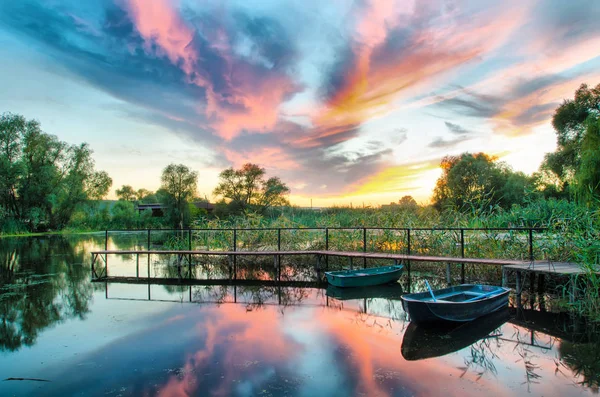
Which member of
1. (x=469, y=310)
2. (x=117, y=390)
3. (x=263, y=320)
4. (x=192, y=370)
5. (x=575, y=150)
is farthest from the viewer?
(x=575, y=150)

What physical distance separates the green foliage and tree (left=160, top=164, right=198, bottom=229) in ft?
28.9

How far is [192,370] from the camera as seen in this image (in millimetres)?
4137

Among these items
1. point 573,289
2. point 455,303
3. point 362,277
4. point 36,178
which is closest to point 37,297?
point 362,277

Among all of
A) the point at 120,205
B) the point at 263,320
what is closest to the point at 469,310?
the point at 263,320

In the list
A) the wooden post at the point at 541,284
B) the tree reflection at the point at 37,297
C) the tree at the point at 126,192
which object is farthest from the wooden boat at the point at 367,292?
the tree at the point at 126,192

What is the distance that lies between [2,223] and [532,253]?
123ft

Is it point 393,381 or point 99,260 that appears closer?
point 393,381

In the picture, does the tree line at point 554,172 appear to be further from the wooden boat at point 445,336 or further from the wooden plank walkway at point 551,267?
the wooden boat at point 445,336

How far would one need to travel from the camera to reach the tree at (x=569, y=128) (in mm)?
26375

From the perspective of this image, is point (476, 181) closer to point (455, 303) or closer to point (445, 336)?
point (455, 303)

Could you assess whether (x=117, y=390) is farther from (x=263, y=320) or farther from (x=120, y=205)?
(x=120, y=205)

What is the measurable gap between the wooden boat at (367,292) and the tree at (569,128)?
24.4 meters

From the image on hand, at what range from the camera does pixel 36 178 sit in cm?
3400

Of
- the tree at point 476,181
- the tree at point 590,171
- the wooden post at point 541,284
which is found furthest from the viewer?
the tree at point 476,181
